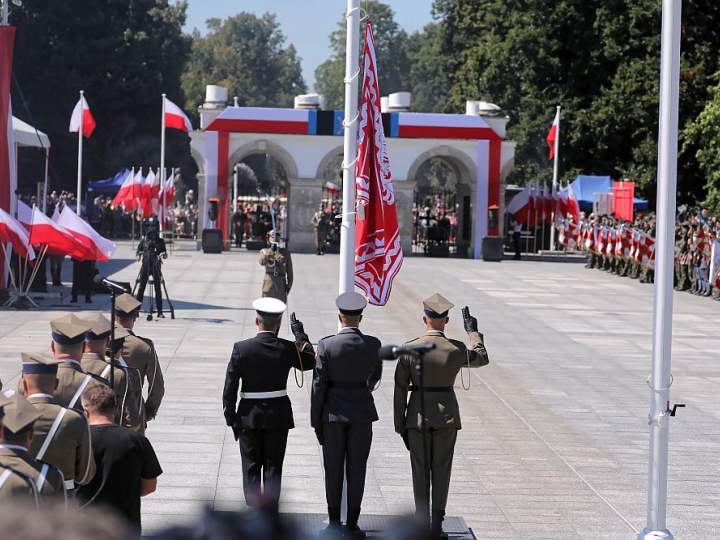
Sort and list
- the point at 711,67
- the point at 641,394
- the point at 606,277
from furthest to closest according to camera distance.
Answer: the point at 711,67, the point at 606,277, the point at 641,394

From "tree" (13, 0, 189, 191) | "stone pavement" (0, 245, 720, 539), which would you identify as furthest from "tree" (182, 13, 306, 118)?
"stone pavement" (0, 245, 720, 539)

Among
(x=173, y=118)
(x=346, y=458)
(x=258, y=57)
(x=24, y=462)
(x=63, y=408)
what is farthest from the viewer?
(x=258, y=57)

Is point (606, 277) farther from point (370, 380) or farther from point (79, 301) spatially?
point (370, 380)

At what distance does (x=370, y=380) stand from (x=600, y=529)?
2.34 metres

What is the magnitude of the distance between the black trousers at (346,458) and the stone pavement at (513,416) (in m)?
0.37

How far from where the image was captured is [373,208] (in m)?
10.4

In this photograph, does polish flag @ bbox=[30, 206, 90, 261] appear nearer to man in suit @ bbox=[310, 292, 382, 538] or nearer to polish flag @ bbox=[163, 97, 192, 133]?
man in suit @ bbox=[310, 292, 382, 538]

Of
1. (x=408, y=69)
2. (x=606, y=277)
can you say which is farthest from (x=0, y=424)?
(x=408, y=69)

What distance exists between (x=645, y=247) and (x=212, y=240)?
15083mm

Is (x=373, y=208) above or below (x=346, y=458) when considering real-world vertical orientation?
above

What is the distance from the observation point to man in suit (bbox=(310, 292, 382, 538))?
8789 mm

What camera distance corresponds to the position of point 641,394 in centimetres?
1602

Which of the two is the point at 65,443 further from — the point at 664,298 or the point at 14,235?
the point at 14,235

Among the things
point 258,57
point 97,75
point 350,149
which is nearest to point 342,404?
point 350,149
